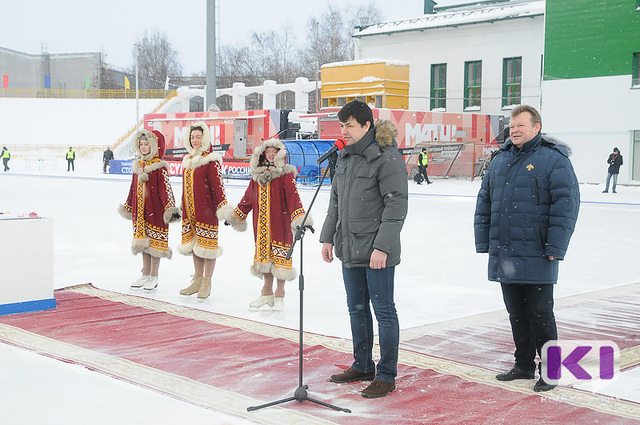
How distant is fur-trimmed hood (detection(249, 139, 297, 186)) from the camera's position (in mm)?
6605

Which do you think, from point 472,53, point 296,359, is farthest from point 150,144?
point 472,53

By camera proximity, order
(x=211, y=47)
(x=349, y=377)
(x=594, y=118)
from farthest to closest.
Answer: (x=211, y=47) → (x=594, y=118) → (x=349, y=377)

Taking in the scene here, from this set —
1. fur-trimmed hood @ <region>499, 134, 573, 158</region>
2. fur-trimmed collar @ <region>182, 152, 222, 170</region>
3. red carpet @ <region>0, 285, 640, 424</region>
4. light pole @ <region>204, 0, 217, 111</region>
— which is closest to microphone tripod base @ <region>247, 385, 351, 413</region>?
red carpet @ <region>0, 285, 640, 424</region>

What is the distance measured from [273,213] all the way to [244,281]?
1844 millimetres

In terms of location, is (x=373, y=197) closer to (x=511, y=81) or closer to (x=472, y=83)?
(x=511, y=81)

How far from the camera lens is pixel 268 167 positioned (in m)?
6.71

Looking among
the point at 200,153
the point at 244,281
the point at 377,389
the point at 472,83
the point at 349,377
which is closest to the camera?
the point at 377,389

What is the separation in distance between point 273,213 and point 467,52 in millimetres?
34652

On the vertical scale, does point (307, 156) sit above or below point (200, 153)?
below

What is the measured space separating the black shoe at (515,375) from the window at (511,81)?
34.9 m

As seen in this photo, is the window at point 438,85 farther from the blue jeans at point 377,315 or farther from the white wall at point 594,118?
the blue jeans at point 377,315

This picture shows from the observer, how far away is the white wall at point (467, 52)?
3719cm

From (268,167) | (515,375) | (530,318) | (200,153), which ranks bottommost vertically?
(515,375)

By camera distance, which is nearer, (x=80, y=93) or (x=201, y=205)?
(x=201, y=205)
